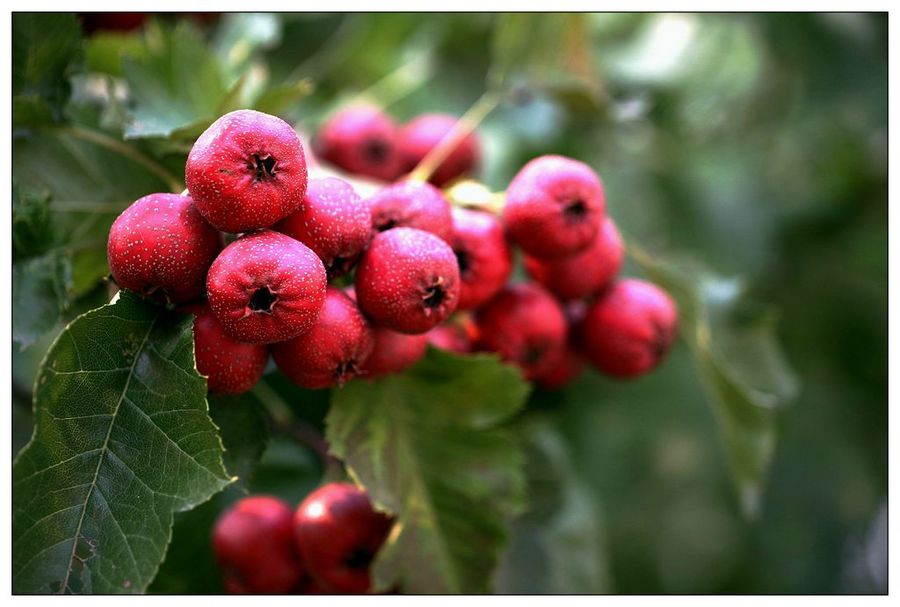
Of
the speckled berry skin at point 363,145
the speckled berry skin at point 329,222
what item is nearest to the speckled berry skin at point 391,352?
the speckled berry skin at point 329,222

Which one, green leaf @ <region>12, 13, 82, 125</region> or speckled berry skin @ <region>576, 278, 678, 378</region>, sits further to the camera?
speckled berry skin @ <region>576, 278, 678, 378</region>

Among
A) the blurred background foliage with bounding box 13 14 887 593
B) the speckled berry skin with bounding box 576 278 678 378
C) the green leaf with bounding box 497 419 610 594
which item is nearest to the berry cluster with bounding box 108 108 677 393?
the speckled berry skin with bounding box 576 278 678 378

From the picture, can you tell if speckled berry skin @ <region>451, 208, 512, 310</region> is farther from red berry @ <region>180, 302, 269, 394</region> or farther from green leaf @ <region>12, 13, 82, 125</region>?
green leaf @ <region>12, 13, 82, 125</region>

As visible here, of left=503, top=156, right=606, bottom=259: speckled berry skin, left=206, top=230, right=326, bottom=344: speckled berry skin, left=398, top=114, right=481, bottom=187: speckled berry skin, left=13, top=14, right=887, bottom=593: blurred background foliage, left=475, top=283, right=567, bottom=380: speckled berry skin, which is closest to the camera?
left=206, top=230, right=326, bottom=344: speckled berry skin

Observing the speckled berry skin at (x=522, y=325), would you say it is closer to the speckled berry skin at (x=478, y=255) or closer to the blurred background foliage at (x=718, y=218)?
the speckled berry skin at (x=478, y=255)

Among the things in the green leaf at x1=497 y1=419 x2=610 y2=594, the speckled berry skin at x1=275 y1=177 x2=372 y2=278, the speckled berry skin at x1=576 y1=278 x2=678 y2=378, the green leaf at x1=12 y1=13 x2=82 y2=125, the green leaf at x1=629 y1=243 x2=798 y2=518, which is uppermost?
the green leaf at x1=12 y1=13 x2=82 y2=125

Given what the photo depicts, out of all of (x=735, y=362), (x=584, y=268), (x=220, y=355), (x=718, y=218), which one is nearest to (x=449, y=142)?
(x=584, y=268)
